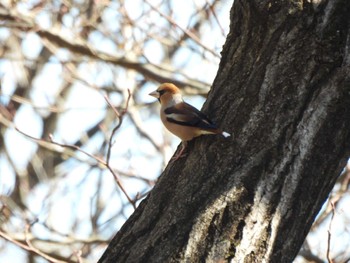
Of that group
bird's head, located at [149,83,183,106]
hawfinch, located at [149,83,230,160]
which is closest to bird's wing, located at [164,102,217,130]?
hawfinch, located at [149,83,230,160]

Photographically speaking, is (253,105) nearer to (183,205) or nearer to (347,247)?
(183,205)

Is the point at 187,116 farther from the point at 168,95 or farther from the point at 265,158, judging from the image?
the point at 265,158

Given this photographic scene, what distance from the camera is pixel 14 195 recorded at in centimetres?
945

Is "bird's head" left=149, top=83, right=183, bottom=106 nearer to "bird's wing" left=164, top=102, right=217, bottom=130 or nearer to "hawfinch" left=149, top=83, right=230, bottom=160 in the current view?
"hawfinch" left=149, top=83, right=230, bottom=160

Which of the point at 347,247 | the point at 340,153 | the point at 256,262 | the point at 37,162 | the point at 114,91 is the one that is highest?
the point at 37,162

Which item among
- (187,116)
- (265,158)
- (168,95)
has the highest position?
(168,95)

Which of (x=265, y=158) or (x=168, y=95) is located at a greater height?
(x=168, y=95)

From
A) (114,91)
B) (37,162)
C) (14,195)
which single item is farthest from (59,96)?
(114,91)

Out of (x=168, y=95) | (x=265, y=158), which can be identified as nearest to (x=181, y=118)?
(x=168, y=95)

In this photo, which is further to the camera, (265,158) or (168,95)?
(168,95)

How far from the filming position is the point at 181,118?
10.5 ft

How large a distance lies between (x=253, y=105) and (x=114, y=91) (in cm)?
521

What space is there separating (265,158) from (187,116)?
0.87 meters

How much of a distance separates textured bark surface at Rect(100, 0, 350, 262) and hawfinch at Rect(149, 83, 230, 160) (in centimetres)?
7
